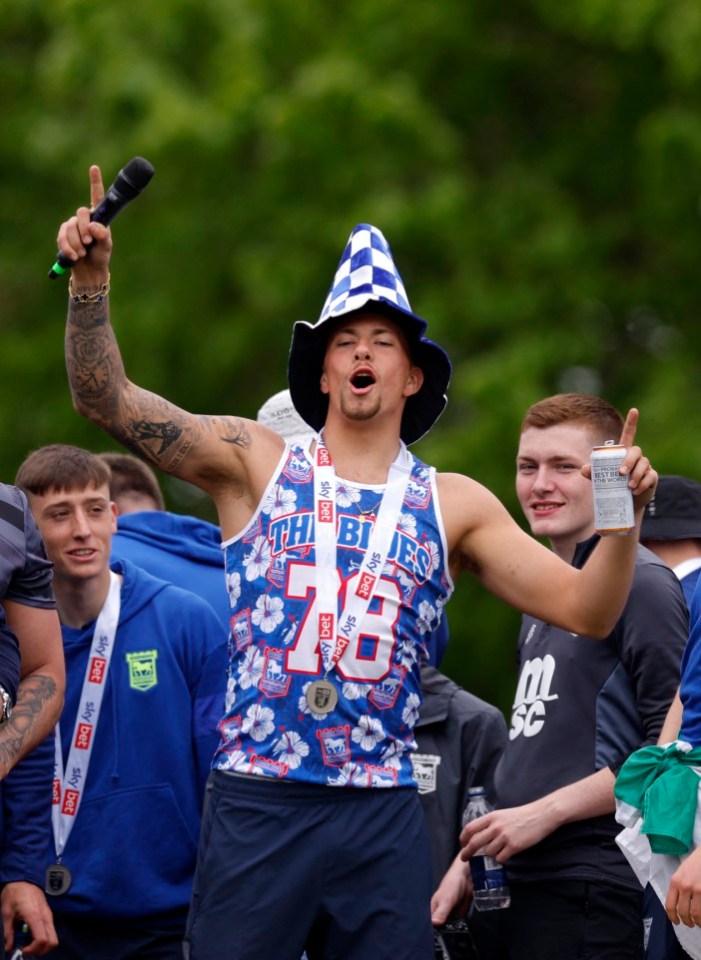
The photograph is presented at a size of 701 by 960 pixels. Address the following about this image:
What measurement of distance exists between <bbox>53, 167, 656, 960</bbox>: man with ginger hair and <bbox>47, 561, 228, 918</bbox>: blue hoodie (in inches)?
46.8

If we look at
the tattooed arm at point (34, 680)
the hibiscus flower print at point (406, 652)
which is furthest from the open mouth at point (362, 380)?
the tattooed arm at point (34, 680)

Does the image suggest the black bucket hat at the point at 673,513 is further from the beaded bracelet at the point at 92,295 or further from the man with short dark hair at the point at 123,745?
the beaded bracelet at the point at 92,295

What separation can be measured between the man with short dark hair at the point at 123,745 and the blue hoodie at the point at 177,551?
465 millimetres

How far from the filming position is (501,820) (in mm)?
5273

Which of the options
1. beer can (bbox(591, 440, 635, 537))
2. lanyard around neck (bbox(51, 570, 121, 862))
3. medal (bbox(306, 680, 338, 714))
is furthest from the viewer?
lanyard around neck (bbox(51, 570, 121, 862))

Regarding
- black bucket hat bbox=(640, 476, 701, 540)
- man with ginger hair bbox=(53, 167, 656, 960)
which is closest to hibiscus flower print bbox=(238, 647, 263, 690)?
man with ginger hair bbox=(53, 167, 656, 960)

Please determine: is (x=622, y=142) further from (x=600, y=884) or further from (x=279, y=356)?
(x=600, y=884)

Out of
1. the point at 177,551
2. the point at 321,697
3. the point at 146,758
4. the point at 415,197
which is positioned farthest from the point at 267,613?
the point at 415,197

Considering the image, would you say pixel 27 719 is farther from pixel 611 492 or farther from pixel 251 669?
pixel 611 492

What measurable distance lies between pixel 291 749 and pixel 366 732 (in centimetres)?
21

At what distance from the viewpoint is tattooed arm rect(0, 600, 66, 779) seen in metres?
4.73

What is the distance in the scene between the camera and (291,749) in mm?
4559

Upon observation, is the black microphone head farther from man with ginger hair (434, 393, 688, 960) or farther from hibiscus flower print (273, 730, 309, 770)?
man with ginger hair (434, 393, 688, 960)

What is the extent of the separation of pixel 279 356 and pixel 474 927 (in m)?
9.83
